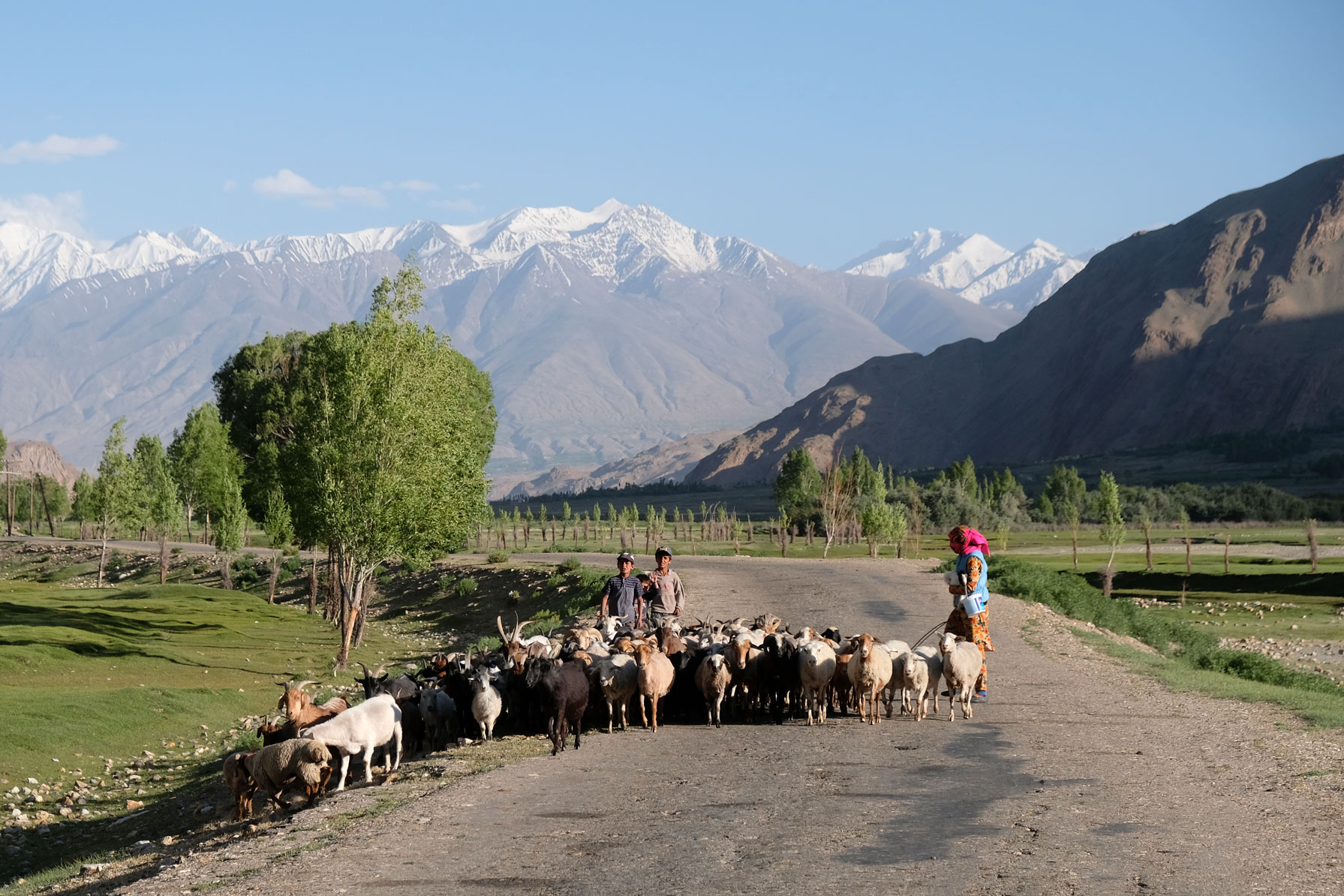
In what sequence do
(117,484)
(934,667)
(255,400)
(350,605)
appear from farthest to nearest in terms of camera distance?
(255,400)
(117,484)
(350,605)
(934,667)

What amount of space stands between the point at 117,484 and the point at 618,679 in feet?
187

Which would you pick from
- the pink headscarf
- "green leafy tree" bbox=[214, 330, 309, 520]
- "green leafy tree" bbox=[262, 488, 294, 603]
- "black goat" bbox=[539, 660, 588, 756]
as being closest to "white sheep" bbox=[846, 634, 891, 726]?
the pink headscarf

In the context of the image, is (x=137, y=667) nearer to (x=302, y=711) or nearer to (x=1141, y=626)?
(x=302, y=711)

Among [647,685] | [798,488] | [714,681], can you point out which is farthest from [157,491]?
[714,681]

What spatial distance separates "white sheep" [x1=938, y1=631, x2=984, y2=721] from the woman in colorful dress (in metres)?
0.36

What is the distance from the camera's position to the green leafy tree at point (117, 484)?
66.7 meters

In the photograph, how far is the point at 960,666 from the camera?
714 inches

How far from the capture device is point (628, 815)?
1227 centimetres

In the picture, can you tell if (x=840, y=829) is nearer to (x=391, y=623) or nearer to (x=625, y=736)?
(x=625, y=736)

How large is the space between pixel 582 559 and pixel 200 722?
37252mm

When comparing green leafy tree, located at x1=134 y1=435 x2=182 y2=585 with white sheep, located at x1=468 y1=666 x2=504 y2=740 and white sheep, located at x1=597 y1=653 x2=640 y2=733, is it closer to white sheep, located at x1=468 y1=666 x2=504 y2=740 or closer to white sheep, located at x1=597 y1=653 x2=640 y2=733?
white sheep, located at x1=468 y1=666 x2=504 y2=740

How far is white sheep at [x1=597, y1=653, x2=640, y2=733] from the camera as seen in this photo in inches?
703

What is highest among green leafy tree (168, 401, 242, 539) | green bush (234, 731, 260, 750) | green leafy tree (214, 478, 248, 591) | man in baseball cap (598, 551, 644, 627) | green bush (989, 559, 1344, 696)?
green leafy tree (168, 401, 242, 539)

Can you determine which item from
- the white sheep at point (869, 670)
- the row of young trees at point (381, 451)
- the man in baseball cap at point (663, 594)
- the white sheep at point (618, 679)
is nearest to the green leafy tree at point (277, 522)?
the row of young trees at point (381, 451)
